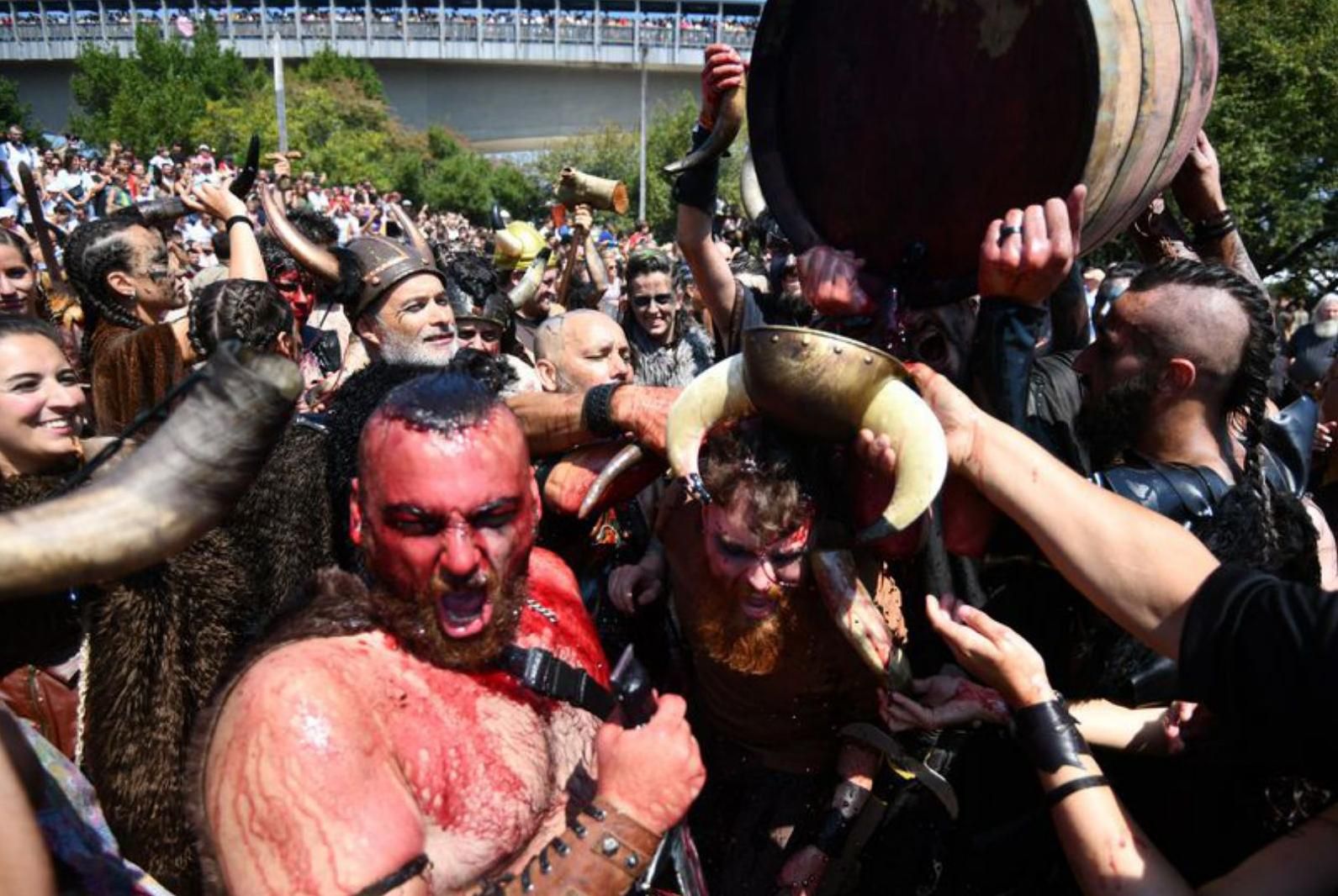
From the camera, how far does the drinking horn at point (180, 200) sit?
459 centimetres

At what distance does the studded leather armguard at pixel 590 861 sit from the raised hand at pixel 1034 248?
1.25 meters

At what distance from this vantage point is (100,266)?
4.64 meters

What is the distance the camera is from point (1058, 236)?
1.88 m

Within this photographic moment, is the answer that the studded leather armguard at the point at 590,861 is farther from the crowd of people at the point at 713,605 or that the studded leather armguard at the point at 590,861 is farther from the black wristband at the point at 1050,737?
the black wristband at the point at 1050,737

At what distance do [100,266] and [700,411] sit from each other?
12.2ft

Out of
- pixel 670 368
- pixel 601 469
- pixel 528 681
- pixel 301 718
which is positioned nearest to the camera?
pixel 301 718

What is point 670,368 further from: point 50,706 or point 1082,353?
point 50,706

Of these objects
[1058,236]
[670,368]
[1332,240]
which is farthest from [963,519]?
[1332,240]

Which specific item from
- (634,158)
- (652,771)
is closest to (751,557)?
(652,771)

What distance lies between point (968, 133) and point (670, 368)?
366cm

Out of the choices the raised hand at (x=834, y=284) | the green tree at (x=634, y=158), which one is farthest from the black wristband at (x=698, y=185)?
the green tree at (x=634, y=158)

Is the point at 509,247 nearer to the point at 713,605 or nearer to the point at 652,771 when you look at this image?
the point at 713,605

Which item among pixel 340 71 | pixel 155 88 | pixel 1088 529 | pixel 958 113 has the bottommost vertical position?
pixel 155 88

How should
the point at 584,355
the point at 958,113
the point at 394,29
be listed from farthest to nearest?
the point at 394,29 < the point at 584,355 < the point at 958,113
